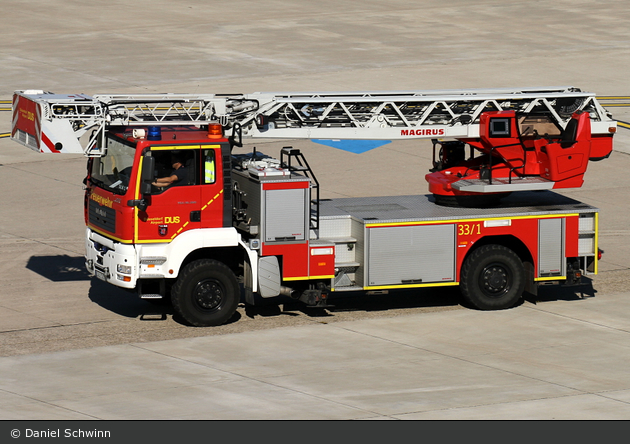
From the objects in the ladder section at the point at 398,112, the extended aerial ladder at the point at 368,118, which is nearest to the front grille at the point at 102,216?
the extended aerial ladder at the point at 368,118

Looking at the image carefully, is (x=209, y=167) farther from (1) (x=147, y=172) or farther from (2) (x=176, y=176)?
(1) (x=147, y=172)

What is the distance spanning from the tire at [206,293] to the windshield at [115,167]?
1664 mm

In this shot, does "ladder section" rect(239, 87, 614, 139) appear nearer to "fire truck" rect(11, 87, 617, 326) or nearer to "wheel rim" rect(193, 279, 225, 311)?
"fire truck" rect(11, 87, 617, 326)

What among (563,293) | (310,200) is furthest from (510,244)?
(310,200)

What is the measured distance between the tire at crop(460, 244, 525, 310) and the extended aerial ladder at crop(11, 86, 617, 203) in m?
1.10

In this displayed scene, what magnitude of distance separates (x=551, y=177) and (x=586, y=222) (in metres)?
0.97

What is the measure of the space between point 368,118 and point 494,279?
3422 millimetres

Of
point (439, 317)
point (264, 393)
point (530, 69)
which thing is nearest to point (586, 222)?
point (439, 317)

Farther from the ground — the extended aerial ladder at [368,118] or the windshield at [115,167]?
the extended aerial ladder at [368,118]

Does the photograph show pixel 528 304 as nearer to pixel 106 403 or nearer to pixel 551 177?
pixel 551 177

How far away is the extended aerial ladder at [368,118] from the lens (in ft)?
57.6

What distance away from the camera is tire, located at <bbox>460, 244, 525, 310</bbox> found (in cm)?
1856

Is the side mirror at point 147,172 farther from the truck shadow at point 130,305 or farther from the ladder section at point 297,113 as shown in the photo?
the truck shadow at point 130,305

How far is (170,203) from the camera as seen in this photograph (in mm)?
17234
